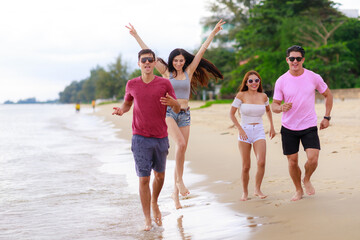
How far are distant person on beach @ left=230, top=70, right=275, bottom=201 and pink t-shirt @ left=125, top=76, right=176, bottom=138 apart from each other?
4.46ft

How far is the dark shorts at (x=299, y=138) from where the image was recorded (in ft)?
16.6

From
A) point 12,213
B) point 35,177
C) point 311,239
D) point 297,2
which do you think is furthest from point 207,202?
point 297,2

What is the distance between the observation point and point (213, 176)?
792cm

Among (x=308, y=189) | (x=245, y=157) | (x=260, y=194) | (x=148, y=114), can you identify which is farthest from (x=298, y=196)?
(x=148, y=114)

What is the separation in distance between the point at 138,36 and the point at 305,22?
29312 mm

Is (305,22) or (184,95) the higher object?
(305,22)

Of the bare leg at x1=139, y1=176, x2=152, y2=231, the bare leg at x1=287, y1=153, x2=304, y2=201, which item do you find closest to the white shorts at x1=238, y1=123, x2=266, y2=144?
the bare leg at x1=287, y1=153, x2=304, y2=201

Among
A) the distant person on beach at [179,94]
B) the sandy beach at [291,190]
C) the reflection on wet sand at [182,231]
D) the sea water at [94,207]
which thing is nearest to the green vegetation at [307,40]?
the sandy beach at [291,190]

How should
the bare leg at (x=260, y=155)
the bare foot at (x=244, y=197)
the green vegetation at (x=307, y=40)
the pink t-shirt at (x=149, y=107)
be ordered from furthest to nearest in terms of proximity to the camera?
the green vegetation at (x=307, y=40)
the bare foot at (x=244, y=197)
the bare leg at (x=260, y=155)
the pink t-shirt at (x=149, y=107)

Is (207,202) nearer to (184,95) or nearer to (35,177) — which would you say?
(184,95)

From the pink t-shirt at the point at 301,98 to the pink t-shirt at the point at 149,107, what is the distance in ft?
5.11

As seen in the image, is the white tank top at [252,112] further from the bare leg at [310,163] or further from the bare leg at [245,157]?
the bare leg at [310,163]

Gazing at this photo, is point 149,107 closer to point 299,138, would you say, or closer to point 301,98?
point 301,98

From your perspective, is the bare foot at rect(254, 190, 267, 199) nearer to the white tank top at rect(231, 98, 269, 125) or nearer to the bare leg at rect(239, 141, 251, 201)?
the bare leg at rect(239, 141, 251, 201)
